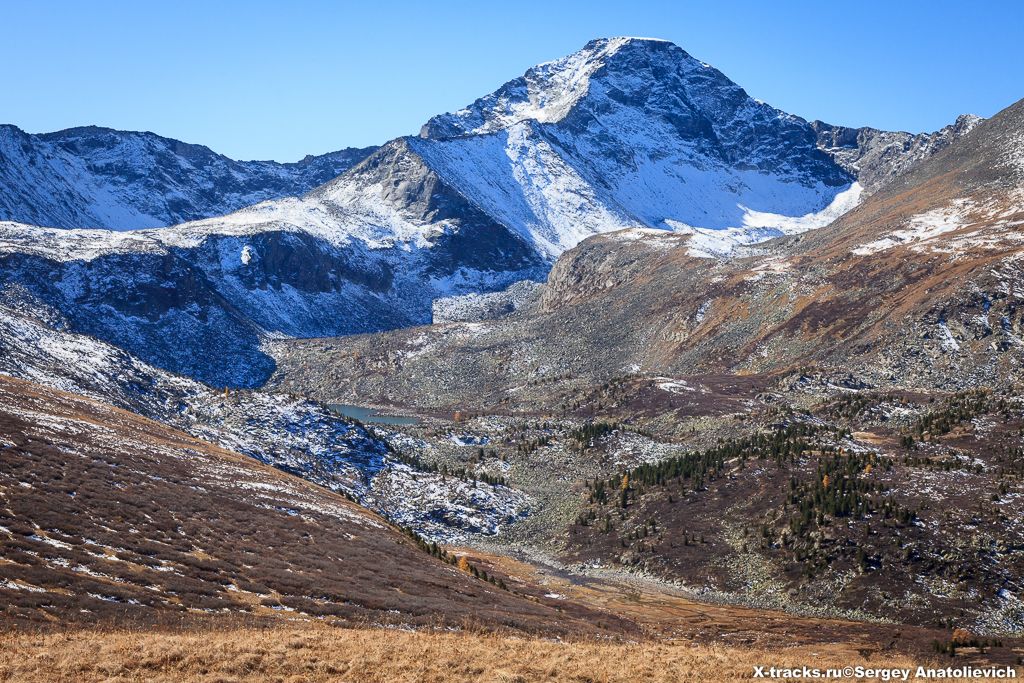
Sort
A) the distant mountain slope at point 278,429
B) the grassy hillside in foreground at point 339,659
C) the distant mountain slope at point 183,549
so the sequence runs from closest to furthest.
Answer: the grassy hillside in foreground at point 339,659, the distant mountain slope at point 183,549, the distant mountain slope at point 278,429

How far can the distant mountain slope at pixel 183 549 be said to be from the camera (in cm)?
2698

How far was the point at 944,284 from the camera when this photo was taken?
105188mm

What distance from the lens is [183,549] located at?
33844mm

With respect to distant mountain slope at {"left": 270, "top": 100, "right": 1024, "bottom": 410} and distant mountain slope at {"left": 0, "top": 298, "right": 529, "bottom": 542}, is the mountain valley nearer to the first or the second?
distant mountain slope at {"left": 0, "top": 298, "right": 529, "bottom": 542}

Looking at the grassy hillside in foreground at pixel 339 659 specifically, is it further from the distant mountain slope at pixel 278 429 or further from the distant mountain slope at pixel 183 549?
the distant mountain slope at pixel 278 429

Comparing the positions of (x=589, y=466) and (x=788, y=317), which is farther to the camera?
(x=788, y=317)

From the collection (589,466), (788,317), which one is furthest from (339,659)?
(788,317)

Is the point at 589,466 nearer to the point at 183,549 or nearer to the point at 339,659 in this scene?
the point at 183,549

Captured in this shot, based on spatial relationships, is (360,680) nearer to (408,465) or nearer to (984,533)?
(984,533)

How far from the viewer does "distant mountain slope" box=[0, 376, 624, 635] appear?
27.0 metres

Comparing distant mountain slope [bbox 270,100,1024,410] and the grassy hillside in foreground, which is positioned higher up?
distant mountain slope [bbox 270,100,1024,410]

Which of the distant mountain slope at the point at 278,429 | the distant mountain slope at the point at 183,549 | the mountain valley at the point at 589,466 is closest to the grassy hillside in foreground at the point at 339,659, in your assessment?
the mountain valley at the point at 589,466

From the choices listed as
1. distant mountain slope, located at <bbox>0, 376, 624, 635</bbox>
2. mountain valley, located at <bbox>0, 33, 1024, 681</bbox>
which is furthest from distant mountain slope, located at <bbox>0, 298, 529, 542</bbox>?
distant mountain slope, located at <bbox>0, 376, 624, 635</bbox>

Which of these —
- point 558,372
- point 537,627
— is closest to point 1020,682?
point 537,627
